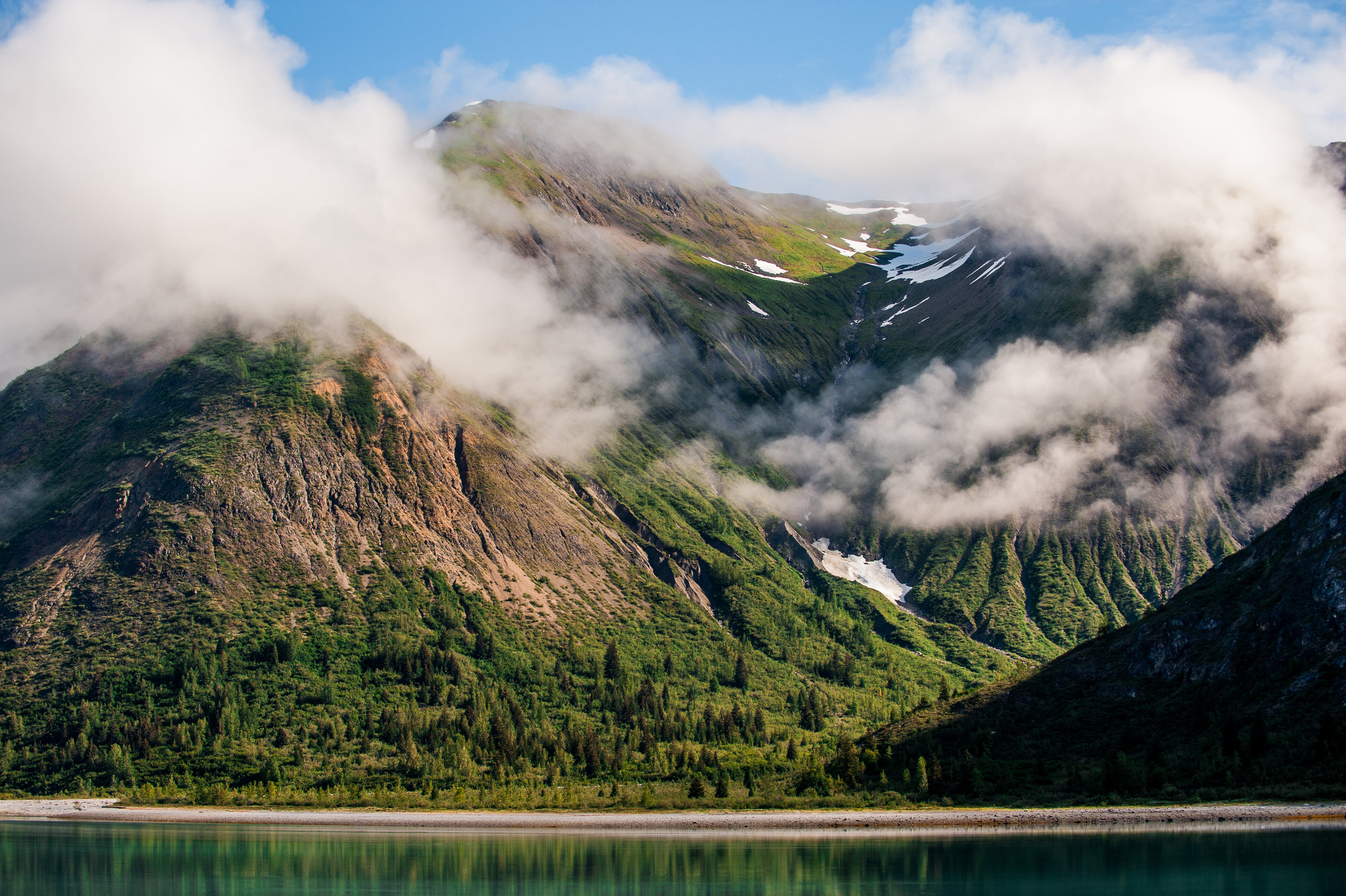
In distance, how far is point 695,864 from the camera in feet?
383

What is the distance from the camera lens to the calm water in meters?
97.5

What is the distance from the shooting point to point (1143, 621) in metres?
182

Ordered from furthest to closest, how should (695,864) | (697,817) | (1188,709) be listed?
(697,817) < (1188,709) < (695,864)

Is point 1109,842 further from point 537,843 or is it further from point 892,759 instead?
point 537,843

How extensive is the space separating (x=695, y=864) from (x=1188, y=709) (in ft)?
253

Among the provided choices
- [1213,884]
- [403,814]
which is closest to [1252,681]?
[1213,884]

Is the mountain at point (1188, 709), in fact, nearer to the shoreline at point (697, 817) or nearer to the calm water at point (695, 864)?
the shoreline at point (697, 817)

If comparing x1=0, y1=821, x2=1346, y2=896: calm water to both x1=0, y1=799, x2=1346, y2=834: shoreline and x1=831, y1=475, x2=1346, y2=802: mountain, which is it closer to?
x1=0, y1=799, x2=1346, y2=834: shoreline

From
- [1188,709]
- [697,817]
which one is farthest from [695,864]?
[1188,709]

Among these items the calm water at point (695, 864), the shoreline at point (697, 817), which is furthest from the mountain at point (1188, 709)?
the calm water at point (695, 864)

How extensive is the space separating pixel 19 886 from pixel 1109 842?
342ft

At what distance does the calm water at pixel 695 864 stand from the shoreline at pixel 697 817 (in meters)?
6.51

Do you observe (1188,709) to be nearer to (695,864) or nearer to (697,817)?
(697,817)

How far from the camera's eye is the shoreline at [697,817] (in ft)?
429
